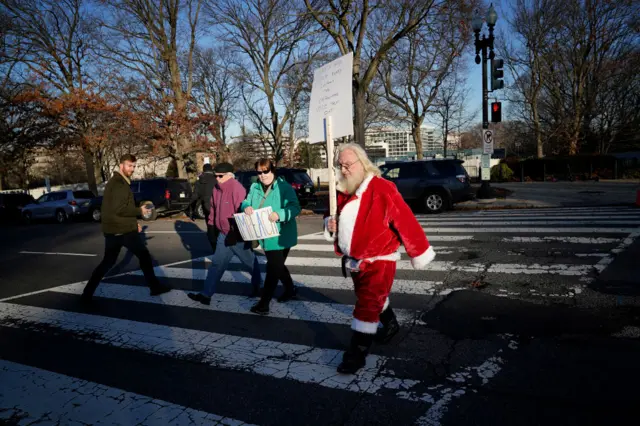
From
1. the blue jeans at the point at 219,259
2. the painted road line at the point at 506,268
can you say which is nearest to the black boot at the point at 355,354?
the blue jeans at the point at 219,259

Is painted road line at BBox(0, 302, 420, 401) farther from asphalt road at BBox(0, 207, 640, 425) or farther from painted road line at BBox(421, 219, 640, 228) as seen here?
painted road line at BBox(421, 219, 640, 228)

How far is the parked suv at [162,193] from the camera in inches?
696

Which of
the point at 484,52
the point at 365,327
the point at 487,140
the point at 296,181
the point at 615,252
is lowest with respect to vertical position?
the point at 615,252

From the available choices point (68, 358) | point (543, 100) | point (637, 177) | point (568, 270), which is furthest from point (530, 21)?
point (68, 358)

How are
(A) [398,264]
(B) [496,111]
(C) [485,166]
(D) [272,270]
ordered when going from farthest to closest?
1. (C) [485,166]
2. (B) [496,111]
3. (A) [398,264]
4. (D) [272,270]

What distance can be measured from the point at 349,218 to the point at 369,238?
0.74 ft

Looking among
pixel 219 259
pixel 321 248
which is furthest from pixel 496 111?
pixel 219 259

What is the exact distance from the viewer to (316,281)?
622 centimetres

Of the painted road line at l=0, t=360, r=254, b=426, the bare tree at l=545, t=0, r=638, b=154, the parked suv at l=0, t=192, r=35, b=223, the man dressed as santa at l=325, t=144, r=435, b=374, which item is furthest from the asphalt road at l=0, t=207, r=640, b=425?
the bare tree at l=545, t=0, r=638, b=154

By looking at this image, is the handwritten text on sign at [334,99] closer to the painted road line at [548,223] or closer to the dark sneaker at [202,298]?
the dark sneaker at [202,298]

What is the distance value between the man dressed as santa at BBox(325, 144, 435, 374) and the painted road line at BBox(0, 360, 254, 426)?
1.10m

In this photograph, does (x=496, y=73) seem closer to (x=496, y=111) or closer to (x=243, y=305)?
(x=496, y=111)

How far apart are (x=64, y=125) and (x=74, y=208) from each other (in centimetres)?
852

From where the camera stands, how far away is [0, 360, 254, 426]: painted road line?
2.88m
